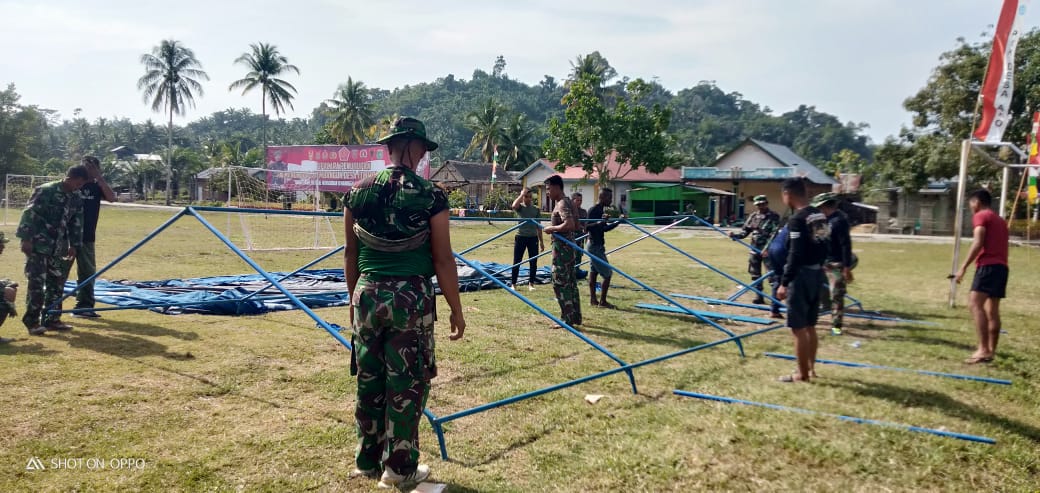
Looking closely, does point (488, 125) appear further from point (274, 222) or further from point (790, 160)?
point (274, 222)

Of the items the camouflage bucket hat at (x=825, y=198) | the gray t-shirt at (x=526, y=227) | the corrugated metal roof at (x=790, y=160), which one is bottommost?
the gray t-shirt at (x=526, y=227)

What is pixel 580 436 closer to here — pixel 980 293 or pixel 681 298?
pixel 980 293

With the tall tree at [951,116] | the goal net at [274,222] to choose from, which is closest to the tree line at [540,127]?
the tall tree at [951,116]

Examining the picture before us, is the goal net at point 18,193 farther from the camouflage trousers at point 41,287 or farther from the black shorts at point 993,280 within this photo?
the black shorts at point 993,280

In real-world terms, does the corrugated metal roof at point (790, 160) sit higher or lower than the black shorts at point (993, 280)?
higher

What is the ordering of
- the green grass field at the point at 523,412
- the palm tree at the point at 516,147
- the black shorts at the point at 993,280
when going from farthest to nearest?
the palm tree at the point at 516,147, the black shorts at the point at 993,280, the green grass field at the point at 523,412

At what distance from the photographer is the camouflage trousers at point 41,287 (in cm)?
661

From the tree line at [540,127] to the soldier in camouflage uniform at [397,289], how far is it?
3551 centimetres

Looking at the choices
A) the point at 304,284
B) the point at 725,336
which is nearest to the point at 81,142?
the point at 304,284

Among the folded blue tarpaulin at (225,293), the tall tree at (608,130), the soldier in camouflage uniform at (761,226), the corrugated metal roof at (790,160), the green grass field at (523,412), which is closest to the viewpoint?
the green grass field at (523,412)

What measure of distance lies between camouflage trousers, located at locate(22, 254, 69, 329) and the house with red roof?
38.5 meters

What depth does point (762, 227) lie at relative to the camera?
380 inches

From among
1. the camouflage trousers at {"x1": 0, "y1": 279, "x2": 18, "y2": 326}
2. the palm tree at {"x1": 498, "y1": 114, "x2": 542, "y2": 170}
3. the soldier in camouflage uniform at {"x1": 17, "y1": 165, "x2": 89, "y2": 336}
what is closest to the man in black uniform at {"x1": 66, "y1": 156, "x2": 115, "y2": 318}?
the soldier in camouflage uniform at {"x1": 17, "y1": 165, "x2": 89, "y2": 336}

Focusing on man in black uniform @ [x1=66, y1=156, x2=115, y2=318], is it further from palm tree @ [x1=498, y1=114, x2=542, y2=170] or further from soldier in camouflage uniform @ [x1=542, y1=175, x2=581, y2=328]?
palm tree @ [x1=498, y1=114, x2=542, y2=170]
